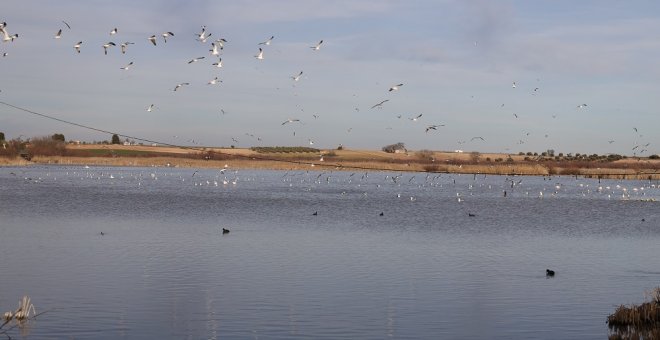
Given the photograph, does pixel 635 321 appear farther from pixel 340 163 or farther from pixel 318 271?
pixel 340 163

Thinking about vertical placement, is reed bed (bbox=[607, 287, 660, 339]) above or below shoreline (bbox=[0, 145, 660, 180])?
below

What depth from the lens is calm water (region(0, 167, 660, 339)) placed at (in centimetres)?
1803

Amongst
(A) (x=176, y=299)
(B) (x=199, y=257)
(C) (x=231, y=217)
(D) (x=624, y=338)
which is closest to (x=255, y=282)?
(A) (x=176, y=299)

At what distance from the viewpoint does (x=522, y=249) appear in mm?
32156

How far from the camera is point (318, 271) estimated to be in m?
25.1

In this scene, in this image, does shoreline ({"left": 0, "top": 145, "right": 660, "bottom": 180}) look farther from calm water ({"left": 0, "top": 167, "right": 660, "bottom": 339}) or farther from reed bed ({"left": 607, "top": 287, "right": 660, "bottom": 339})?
reed bed ({"left": 607, "top": 287, "right": 660, "bottom": 339})

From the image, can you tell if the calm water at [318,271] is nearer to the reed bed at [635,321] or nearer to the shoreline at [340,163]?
the reed bed at [635,321]

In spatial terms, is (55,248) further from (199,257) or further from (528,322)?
(528,322)

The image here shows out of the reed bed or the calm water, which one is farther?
the calm water

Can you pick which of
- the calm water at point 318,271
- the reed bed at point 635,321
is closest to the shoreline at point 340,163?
the calm water at point 318,271

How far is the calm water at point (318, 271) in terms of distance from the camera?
59.2 ft

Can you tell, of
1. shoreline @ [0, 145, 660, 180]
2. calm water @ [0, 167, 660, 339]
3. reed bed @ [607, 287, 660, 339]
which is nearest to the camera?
reed bed @ [607, 287, 660, 339]

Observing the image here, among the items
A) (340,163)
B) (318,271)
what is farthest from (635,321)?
(340,163)

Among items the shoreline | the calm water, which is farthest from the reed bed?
the shoreline
